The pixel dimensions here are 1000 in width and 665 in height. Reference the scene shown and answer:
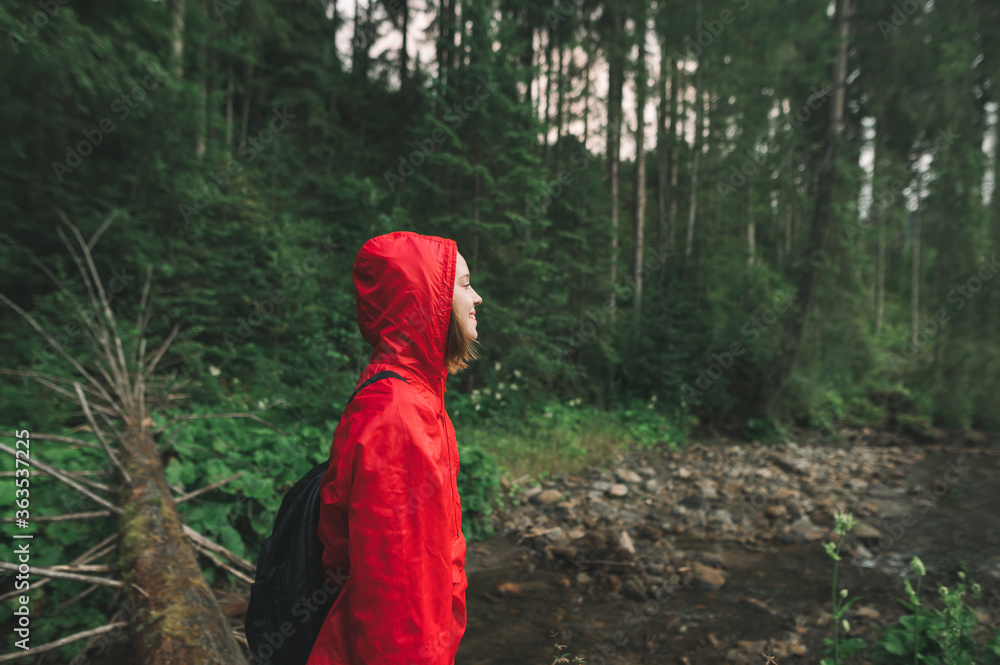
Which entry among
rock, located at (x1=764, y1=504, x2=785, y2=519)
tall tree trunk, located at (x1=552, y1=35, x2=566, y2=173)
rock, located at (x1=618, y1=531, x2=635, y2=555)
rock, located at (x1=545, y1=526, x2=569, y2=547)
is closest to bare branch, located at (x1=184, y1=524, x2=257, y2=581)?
rock, located at (x1=545, y1=526, x2=569, y2=547)

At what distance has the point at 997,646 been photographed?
96.1 inches

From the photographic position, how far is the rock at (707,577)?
14.0 feet

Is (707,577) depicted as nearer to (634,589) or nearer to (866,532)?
(634,589)

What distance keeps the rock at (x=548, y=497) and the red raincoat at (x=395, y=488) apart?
474 centimetres

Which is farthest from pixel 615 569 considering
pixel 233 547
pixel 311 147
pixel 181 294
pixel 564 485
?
pixel 311 147

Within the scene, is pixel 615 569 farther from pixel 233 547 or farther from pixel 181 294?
pixel 181 294

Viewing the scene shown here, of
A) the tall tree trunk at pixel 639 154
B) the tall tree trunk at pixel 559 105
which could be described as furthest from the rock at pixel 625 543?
the tall tree trunk at pixel 559 105

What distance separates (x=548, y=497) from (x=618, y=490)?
1151mm

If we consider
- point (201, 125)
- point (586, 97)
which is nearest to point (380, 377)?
point (201, 125)

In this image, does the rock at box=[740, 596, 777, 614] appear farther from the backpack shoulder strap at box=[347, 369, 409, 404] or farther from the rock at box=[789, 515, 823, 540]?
the backpack shoulder strap at box=[347, 369, 409, 404]

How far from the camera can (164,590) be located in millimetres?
2195

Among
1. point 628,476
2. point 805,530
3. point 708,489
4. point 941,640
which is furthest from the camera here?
point 628,476

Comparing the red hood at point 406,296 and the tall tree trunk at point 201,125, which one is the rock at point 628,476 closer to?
the red hood at point 406,296

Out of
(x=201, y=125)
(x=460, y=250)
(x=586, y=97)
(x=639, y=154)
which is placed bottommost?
(x=460, y=250)
